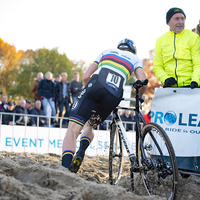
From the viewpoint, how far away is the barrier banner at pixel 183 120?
13.6 feet

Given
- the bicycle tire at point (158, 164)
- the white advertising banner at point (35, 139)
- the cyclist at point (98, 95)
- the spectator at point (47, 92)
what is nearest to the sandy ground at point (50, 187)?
the bicycle tire at point (158, 164)

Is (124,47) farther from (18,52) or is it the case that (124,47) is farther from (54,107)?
(18,52)

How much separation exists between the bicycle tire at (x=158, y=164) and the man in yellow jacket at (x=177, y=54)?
3.39 feet

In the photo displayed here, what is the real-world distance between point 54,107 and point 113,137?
7427 millimetres

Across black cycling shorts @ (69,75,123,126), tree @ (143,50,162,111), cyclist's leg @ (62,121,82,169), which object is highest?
tree @ (143,50,162,111)

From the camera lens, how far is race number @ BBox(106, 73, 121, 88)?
13.4ft

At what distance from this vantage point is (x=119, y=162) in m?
4.89

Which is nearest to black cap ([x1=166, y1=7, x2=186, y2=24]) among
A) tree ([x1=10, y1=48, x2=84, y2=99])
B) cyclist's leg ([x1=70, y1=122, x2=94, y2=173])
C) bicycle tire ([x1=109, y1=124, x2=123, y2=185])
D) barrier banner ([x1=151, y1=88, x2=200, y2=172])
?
barrier banner ([x1=151, y1=88, x2=200, y2=172])

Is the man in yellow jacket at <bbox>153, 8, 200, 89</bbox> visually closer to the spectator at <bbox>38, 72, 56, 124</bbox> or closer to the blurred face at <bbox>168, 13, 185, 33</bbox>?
the blurred face at <bbox>168, 13, 185, 33</bbox>

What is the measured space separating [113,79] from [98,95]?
30cm

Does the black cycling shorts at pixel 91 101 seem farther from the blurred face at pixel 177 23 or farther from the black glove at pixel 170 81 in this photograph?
the blurred face at pixel 177 23

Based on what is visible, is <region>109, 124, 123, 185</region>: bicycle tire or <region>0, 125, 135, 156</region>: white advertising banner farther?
<region>0, 125, 135, 156</region>: white advertising banner

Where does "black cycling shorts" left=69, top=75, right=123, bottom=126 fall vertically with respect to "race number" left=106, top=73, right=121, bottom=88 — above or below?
below

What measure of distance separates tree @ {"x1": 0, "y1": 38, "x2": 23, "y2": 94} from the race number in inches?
1403
